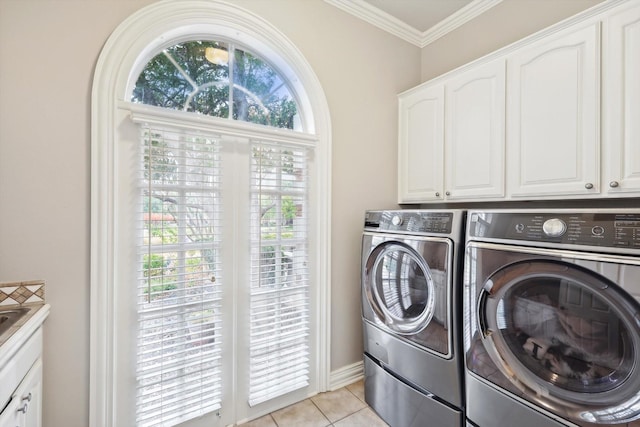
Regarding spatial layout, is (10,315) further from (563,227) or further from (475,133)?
(475,133)

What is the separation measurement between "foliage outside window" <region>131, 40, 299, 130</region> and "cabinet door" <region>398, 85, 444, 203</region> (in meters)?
0.88

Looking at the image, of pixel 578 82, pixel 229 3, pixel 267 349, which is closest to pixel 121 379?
pixel 267 349

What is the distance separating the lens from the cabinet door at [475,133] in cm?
166

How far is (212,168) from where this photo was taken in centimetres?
158

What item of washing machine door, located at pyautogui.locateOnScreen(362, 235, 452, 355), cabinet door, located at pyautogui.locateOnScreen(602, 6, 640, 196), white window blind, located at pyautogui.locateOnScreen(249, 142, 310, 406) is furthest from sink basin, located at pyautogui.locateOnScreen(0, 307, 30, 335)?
cabinet door, located at pyautogui.locateOnScreen(602, 6, 640, 196)

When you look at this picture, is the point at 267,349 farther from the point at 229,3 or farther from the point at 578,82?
the point at 578,82

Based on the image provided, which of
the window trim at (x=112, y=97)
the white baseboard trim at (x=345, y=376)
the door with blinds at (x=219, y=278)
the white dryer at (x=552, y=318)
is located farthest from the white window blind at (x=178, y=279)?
the white dryer at (x=552, y=318)

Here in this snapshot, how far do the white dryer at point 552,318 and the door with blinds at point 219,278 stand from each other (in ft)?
3.40

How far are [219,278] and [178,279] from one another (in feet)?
0.69

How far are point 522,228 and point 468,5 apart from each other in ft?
6.07

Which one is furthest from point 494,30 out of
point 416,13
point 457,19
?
point 416,13

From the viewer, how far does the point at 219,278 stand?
1.62 metres

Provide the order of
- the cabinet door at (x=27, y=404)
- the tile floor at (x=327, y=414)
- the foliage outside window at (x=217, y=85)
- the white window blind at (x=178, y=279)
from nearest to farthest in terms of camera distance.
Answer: the cabinet door at (x=27, y=404) < the white window blind at (x=178, y=279) < the foliage outside window at (x=217, y=85) < the tile floor at (x=327, y=414)

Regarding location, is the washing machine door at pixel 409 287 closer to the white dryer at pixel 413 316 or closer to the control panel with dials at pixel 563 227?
→ the white dryer at pixel 413 316
